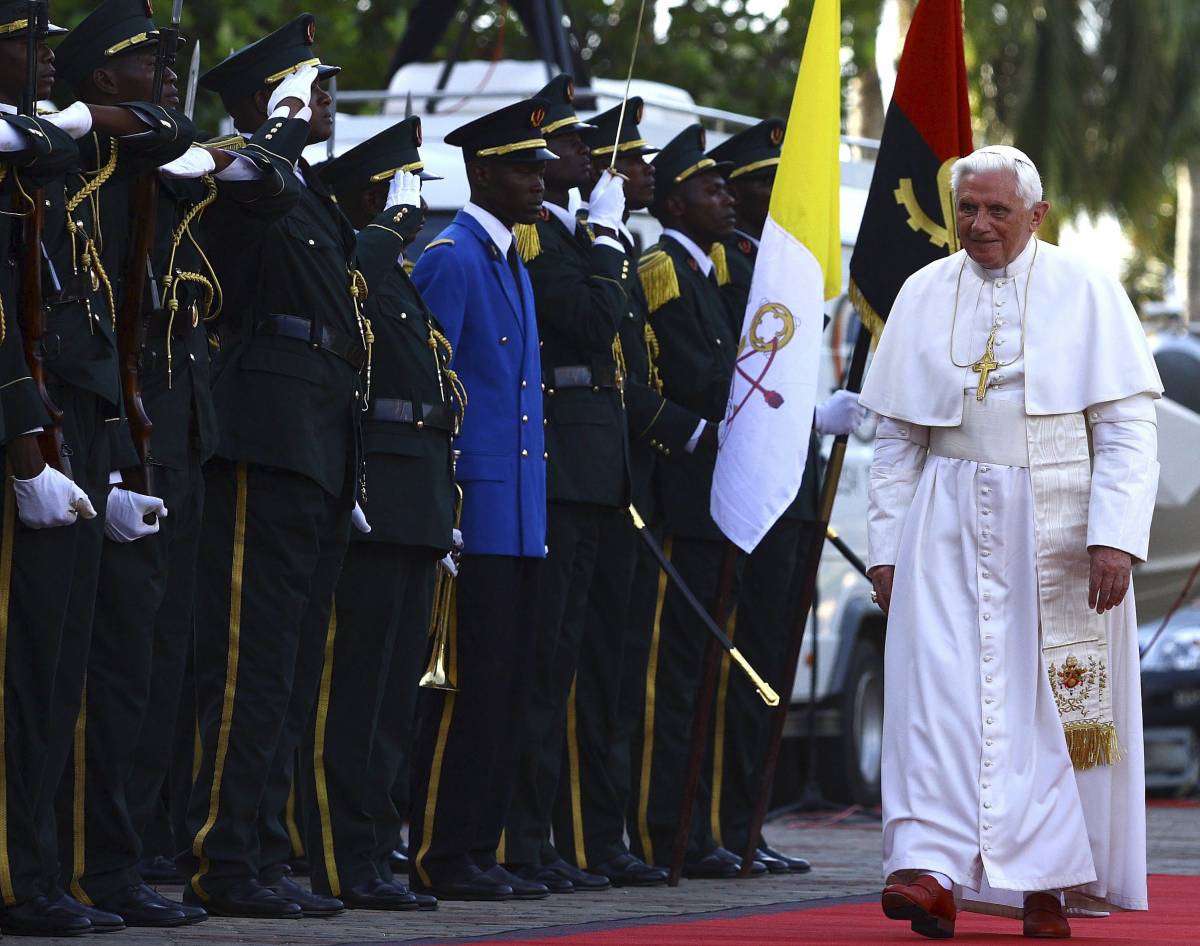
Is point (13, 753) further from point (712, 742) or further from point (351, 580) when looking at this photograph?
point (712, 742)

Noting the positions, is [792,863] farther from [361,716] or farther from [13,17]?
[13,17]

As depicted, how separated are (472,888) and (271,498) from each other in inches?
57.4

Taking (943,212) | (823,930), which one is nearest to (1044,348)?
(823,930)

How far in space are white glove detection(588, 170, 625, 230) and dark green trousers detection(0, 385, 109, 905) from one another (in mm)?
2513

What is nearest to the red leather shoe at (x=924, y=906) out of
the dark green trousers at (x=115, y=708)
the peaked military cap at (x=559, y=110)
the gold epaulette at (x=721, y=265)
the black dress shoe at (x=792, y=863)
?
the dark green trousers at (x=115, y=708)

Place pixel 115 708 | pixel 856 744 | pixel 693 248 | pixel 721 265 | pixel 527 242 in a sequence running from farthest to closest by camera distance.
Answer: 1. pixel 856 744
2. pixel 721 265
3. pixel 693 248
4. pixel 527 242
5. pixel 115 708

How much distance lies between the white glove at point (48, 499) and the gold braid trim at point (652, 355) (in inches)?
134

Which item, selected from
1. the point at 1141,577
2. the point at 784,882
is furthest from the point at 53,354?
the point at 1141,577

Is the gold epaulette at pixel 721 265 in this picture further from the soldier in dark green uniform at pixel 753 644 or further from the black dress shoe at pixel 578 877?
the black dress shoe at pixel 578 877

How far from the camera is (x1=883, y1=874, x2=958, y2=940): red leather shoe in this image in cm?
698

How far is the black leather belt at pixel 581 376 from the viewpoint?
881 cm

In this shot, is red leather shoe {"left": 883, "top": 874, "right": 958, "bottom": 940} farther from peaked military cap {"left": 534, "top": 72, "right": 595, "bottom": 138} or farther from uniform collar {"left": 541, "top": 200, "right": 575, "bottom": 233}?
peaked military cap {"left": 534, "top": 72, "right": 595, "bottom": 138}

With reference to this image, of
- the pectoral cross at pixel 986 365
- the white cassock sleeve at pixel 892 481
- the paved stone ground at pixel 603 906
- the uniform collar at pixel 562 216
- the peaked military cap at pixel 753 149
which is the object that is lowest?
the paved stone ground at pixel 603 906

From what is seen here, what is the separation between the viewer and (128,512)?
6863mm
